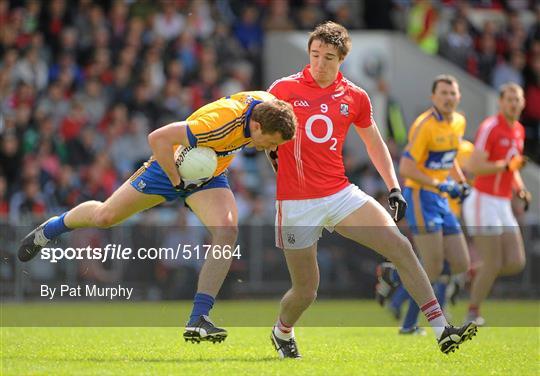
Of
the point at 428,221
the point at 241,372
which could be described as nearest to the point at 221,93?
the point at 428,221

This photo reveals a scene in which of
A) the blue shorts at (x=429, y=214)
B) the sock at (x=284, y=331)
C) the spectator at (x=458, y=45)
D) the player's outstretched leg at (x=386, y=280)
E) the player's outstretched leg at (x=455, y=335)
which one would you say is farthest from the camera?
the spectator at (x=458, y=45)

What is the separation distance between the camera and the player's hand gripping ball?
9617mm

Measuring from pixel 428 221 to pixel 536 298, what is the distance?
7498 millimetres

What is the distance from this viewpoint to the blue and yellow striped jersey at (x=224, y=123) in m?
9.46

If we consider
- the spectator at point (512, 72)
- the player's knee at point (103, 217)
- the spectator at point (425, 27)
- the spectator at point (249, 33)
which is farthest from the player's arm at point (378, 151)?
the spectator at point (512, 72)

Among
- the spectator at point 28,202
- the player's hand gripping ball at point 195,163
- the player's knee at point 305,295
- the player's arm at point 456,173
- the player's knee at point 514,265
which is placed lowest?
the spectator at point 28,202

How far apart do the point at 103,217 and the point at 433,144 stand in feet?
14.5

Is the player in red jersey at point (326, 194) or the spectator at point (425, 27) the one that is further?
the spectator at point (425, 27)

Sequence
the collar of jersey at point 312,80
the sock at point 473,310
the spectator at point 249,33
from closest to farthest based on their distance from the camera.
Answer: the collar of jersey at point 312,80 → the sock at point 473,310 → the spectator at point 249,33

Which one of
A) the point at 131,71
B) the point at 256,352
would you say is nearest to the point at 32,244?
the point at 256,352

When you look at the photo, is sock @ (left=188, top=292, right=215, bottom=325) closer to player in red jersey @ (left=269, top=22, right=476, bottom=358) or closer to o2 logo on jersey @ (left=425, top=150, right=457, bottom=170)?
player in red jersey @ (left=269, top=22, right=476, bottom=358)

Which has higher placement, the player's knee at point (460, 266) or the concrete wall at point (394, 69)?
the player's knee at point (460, 266)

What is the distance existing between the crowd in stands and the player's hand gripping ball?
30.9ft

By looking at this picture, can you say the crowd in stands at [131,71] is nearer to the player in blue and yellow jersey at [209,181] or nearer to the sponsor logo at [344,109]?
the player in blue and yellow jersey at [209,181]
